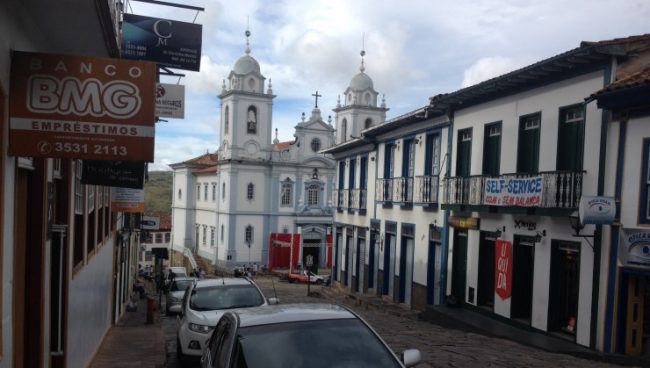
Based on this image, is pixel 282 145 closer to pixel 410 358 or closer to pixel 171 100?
pixel 171 100

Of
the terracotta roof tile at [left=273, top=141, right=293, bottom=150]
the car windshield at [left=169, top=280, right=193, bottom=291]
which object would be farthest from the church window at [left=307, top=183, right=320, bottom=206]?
the car windshield at [left=169, top=280, right=193, bottom=291]

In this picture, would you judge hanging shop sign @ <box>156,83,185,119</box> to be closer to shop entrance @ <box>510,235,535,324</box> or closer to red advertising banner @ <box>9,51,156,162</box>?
red advertising banner @ <box>9,51,156,162</box>

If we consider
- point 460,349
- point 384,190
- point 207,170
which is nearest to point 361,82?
point 207,170

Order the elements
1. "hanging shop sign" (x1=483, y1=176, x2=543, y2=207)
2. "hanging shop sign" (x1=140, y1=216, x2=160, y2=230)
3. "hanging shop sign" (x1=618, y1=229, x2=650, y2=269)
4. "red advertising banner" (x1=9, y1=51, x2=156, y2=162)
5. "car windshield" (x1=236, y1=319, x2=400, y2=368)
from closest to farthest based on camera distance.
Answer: "red advertising banner" (x1=9, y1=51, x2=156, y2=162) < "car windshield" (x1=236, y1=319, x2=400, y2=368) < "hanging shop sign" (x1=618, y1=229, x2=650, y2=269) < "hanging shop sign" (x1=483, y1=176, x2=543, y2=207) < "hanging shop sign" (x1=140, y1=216, x2=160, y2=230)

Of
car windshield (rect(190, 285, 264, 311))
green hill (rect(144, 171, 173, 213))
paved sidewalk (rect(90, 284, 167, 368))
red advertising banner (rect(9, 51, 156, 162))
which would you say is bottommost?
green hill (rect(144, 171, 173, 213))

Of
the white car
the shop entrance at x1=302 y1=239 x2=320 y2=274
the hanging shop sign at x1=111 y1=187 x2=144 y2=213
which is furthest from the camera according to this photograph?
the shop entrance at x1=302 y1=239 x2=320 y2=274

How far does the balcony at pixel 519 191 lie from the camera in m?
12.4

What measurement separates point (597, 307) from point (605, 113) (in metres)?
3.85

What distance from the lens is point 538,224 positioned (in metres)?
13.9

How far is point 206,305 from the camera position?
34.9 ft

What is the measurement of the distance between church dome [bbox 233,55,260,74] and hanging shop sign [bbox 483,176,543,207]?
124 feet

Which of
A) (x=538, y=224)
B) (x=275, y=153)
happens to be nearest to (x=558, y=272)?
(x=538, y=224)

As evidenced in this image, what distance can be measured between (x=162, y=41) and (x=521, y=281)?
10.2 meters

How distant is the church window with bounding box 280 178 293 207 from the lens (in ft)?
174
